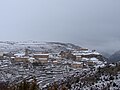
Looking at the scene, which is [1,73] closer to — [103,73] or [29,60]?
[29,60]

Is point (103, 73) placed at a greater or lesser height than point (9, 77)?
greater

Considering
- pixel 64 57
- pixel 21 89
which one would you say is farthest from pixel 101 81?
pixel 64 57

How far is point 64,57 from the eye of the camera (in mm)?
126812

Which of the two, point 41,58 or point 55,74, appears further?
point 41,58

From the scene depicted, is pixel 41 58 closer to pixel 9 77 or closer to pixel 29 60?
pixel 29 60

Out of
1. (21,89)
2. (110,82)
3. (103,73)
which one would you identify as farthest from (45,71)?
(21,89)

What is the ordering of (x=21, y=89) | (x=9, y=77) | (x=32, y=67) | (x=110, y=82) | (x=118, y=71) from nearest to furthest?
(x=21, y=89) → (x=110, y=82) → (x=118, y=71) → (x=9, y=77) → (x=32, y=67)

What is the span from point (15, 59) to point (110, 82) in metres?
72.5

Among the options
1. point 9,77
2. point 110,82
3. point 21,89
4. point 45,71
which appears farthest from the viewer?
point 45,71

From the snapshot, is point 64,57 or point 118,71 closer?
point 118,71

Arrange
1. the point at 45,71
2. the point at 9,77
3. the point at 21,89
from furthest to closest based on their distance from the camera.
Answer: the point at 45,71 < the point at 9,77 < the point at 21,89

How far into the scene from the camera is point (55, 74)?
277 ft

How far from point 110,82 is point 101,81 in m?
2.90

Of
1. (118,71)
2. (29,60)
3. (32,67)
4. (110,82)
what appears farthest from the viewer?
(29,60)
